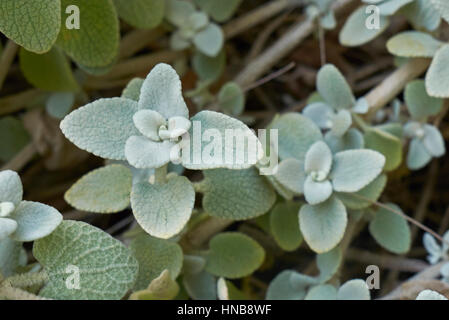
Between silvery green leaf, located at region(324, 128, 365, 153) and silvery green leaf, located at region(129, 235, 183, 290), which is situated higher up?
silvery green leaf, located at region(324, 128, 365, 153)

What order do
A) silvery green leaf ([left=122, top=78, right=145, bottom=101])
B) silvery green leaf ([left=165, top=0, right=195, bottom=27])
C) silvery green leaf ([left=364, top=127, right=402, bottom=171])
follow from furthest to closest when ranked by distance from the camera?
silvery green leaf ([left=165, top=0, right=195, bottom=27])
silvery green leaf ([left=364, top=127, right=402, bottom=171])
silvery green leaf ([left=122, top=78, right=145, bottom=101])

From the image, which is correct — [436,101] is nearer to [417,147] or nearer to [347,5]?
[417,147]

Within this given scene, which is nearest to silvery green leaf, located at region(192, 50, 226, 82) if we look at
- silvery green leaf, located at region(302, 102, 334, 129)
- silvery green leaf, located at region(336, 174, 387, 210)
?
silvery green leaf, located at region(302, 102, 334, 129)

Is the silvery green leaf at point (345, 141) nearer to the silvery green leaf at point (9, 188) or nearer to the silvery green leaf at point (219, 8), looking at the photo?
the silvery green leaf at point (219, 8)

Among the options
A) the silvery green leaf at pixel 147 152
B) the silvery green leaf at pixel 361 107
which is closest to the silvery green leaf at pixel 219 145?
the silvery green leaf at pixel 147 152

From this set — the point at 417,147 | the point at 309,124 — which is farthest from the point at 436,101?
the point at 309,124

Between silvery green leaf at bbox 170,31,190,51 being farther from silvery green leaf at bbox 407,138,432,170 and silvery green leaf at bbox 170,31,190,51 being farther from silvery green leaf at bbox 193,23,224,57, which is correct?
silvery green leaf at bbox 407,138,432,170
